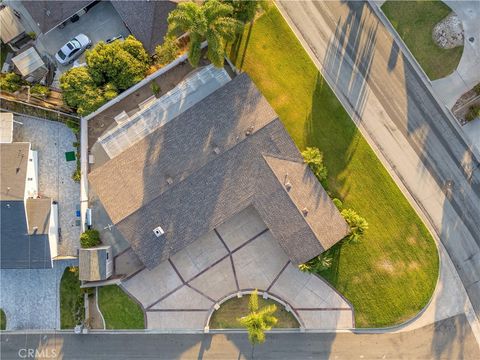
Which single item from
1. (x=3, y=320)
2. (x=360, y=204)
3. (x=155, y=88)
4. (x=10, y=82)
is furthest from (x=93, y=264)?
(x=360, y=204)

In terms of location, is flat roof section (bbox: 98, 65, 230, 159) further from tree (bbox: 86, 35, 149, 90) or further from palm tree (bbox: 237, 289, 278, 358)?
palm tree (bbox: 237, 289, 278, 358)

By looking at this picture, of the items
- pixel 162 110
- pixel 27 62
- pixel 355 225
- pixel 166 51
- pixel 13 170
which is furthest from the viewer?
pixel 27 62

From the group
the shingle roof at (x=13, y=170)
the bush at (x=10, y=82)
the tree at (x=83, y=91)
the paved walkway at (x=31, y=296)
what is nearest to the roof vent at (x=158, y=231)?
the paved walkway at (x=31, y=296)

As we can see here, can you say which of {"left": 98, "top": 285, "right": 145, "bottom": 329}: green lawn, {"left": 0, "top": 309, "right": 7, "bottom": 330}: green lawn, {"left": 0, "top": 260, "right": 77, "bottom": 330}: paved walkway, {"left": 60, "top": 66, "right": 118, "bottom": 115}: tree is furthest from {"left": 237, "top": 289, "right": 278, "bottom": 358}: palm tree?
{"left": 0, "top": 309, "right": 7, "bottom": 330}: green lawn

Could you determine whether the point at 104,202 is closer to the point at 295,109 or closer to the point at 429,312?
the point at 295,109

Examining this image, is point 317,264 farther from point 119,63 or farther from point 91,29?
point 91,29
